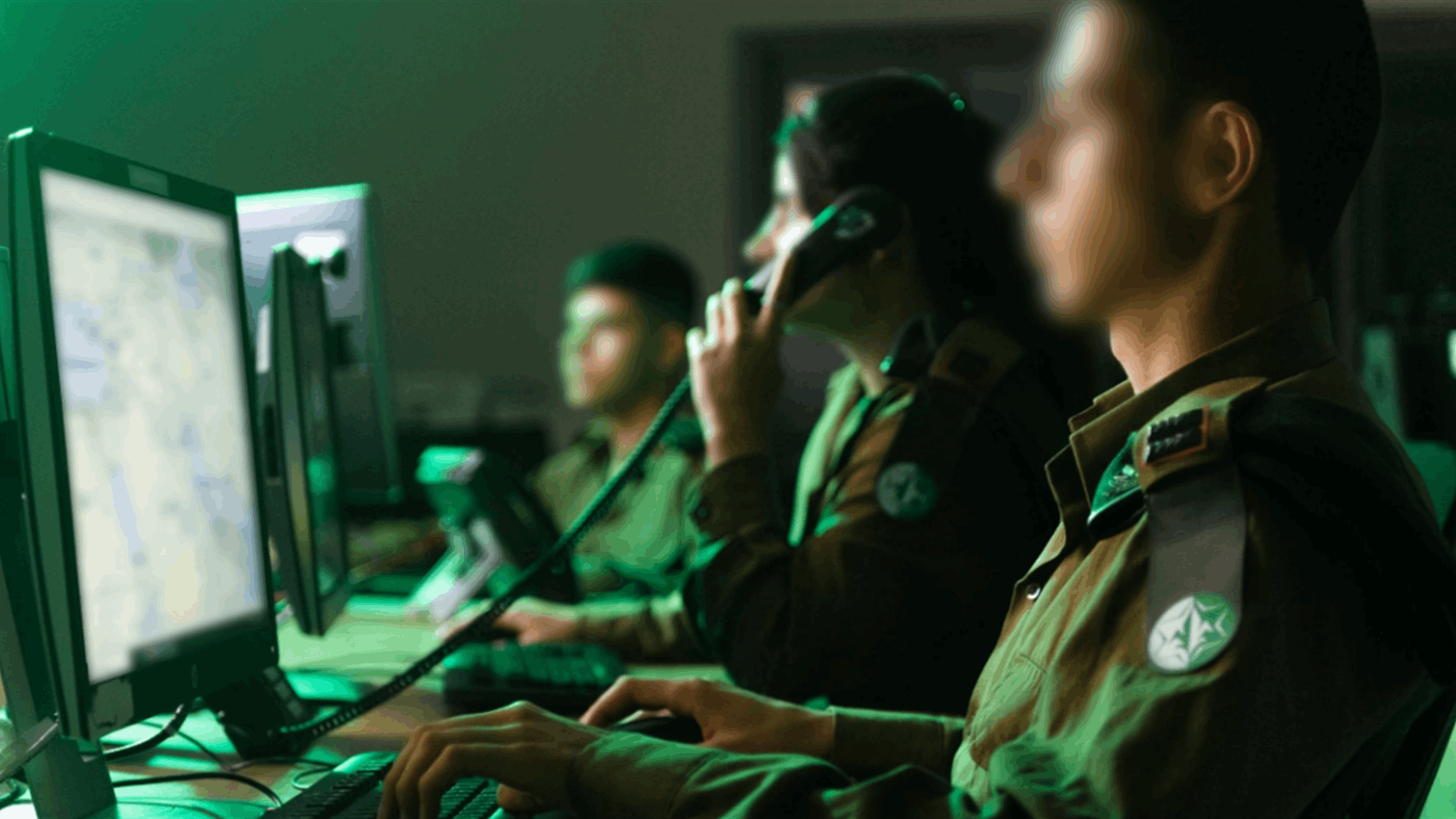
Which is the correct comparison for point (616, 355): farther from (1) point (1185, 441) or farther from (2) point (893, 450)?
(1) point (1185, 441)

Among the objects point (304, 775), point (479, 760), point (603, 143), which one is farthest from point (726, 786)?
point (603, 143)

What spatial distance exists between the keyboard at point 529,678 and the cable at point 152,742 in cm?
27

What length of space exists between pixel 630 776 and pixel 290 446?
75cm

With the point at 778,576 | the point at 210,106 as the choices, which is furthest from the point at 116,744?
the point at 210,106

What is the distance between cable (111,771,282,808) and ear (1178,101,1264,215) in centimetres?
80

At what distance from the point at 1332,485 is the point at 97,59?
199 centimetres

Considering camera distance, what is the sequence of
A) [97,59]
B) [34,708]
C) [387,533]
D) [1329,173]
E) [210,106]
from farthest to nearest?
1. [210,106]
2. [387,533]
3. [97,59]
4. [34,708]
5. [1329,173]

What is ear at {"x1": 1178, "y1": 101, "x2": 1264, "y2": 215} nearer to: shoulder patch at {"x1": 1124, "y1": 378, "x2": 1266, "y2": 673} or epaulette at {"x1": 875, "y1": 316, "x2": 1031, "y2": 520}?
shoulder patch at {"x1": 1124, "y1": 378, "x2": 1266, "y2": 673}

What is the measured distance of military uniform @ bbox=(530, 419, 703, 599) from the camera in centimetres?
197

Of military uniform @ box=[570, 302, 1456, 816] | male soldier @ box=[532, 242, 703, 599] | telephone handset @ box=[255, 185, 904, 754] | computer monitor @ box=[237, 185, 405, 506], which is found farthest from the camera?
male soldier @ box=[532, 242, 703, 599]

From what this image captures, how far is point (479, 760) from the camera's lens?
2.17 ft

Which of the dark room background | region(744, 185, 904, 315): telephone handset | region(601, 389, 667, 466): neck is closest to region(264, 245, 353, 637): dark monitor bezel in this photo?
region(744, 185, 904, 315): telephone handset

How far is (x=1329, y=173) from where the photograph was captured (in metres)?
0.67

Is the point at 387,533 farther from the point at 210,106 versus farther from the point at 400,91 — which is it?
the point at 400,91
